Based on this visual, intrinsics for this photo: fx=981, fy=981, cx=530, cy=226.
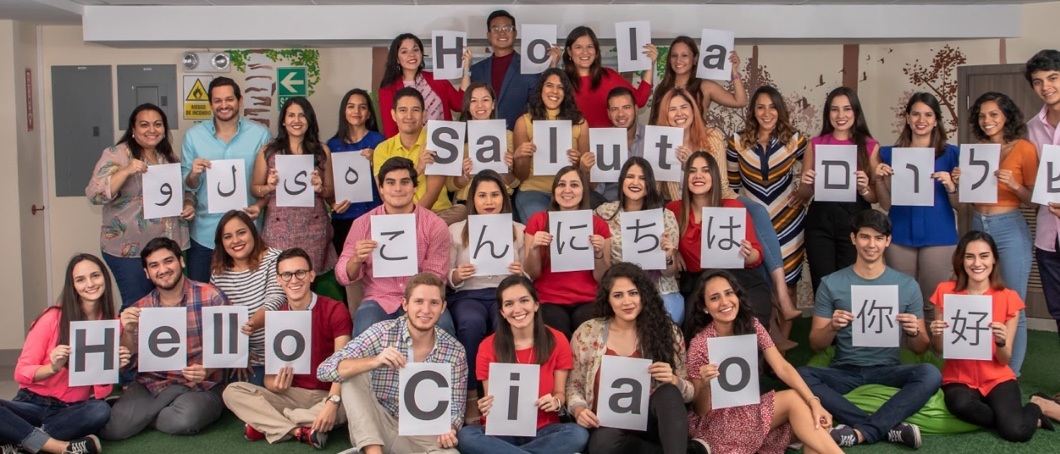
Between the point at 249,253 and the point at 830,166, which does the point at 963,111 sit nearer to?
the point at 830,166

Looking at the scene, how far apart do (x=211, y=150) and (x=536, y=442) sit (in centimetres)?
267

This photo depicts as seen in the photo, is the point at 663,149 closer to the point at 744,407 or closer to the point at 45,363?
the point at 744,407

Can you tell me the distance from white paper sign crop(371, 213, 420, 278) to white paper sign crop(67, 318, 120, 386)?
124cm

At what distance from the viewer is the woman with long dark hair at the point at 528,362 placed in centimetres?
409

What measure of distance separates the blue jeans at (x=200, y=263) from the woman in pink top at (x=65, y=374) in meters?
0.85

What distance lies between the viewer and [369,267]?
16.4 ft

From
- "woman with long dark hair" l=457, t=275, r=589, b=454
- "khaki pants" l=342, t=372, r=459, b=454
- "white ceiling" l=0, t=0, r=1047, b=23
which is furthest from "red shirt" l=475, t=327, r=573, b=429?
"white ceiling" l=0, t=0, r=1047, b=23

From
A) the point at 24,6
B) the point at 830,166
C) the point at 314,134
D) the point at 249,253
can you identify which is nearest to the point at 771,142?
the point at 830,166

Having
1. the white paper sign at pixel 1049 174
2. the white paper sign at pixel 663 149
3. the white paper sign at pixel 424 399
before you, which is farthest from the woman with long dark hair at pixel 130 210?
the white paper sign at pixel 1049 174

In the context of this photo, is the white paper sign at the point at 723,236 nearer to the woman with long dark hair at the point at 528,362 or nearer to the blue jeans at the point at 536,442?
the woman with long dark hair at the point at 528,362

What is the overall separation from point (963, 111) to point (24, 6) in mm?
6306

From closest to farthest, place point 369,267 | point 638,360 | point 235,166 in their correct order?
point 638,360
point 369,267
point 235,166

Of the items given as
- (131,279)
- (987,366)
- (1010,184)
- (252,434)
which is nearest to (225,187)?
(131,279)

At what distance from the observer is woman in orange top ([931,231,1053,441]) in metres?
4.52
